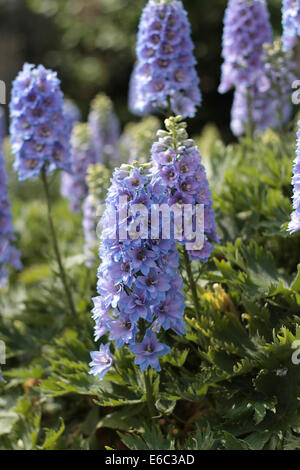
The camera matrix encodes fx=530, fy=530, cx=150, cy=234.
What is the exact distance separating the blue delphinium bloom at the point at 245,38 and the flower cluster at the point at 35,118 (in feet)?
Answer: 4.25

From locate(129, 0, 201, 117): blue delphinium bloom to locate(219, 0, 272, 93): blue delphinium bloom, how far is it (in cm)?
68

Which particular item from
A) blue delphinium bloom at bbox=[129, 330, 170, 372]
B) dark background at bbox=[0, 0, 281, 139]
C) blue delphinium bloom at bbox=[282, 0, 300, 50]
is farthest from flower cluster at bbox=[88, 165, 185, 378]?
dark background at bbox=[0, 0, 281, 139]

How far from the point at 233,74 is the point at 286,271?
5.03 ft

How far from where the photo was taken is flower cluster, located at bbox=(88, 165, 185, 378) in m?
1.88

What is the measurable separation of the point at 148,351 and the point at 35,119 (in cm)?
149

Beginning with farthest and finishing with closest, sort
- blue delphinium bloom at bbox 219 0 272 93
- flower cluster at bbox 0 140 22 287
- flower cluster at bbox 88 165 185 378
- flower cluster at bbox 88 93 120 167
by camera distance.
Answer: flower cluster at bbox 88 93 120 167
blue delphinium bloom at bbox 219 0 272 93
flower cluster at bbox 0 140 22 287
flower cluster at bbox 88 165 185 378

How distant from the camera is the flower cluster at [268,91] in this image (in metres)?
3.53

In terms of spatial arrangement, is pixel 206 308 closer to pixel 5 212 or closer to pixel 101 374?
pixel 101 374

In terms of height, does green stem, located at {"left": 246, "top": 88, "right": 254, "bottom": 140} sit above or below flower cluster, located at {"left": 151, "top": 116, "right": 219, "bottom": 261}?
above

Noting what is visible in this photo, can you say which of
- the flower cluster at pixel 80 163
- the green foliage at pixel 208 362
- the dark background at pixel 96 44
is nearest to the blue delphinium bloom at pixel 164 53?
the green foliage at pixel 208 362

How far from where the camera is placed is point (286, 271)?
290 cm

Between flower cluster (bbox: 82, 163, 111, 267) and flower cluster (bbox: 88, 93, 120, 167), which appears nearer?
flower cluster (bbox: 82, 163, 111, 267)

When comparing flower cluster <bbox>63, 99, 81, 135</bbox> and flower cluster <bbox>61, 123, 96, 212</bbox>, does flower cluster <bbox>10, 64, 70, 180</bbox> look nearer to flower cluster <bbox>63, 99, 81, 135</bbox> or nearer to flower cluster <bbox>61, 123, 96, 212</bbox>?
flower cluster <bbox>63, 99, 81, 135</bbox>
